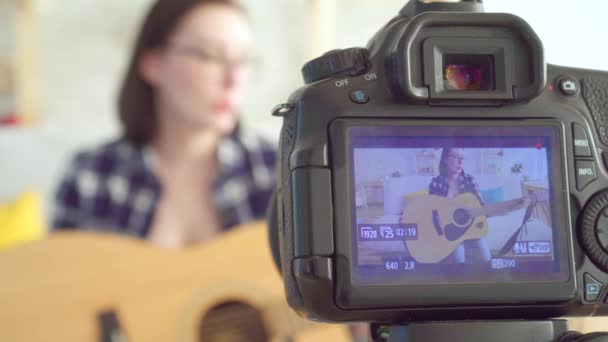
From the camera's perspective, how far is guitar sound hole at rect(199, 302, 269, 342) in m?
1.02

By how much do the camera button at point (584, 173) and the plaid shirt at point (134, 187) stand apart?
1.07 metres

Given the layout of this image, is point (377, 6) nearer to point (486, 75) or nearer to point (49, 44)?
point (49, 44)

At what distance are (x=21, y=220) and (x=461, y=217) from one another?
4.37ft

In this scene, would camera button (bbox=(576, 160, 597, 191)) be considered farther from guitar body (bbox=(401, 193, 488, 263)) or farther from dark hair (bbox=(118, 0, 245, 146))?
dark hair (bbox=(118, 0, 245, 146))

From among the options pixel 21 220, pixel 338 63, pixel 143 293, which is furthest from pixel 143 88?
pixel 338 63

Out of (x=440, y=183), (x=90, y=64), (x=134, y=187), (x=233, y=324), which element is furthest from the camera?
(x=90, y=64)

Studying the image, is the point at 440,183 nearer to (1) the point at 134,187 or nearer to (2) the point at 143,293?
(2) the point at 143,293

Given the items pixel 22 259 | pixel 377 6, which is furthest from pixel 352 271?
pixel 377 6

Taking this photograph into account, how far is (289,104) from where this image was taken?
1.30ft

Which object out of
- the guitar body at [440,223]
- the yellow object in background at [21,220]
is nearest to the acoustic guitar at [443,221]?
the guitar body at [440,223]

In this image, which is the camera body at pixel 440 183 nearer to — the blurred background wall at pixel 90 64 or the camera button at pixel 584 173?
the camera button at pixel 584 173

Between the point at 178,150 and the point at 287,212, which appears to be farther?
the point at 178,150

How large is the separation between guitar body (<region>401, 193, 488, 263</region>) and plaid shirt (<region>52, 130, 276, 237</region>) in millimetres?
1068

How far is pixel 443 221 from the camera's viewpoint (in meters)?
0.38
